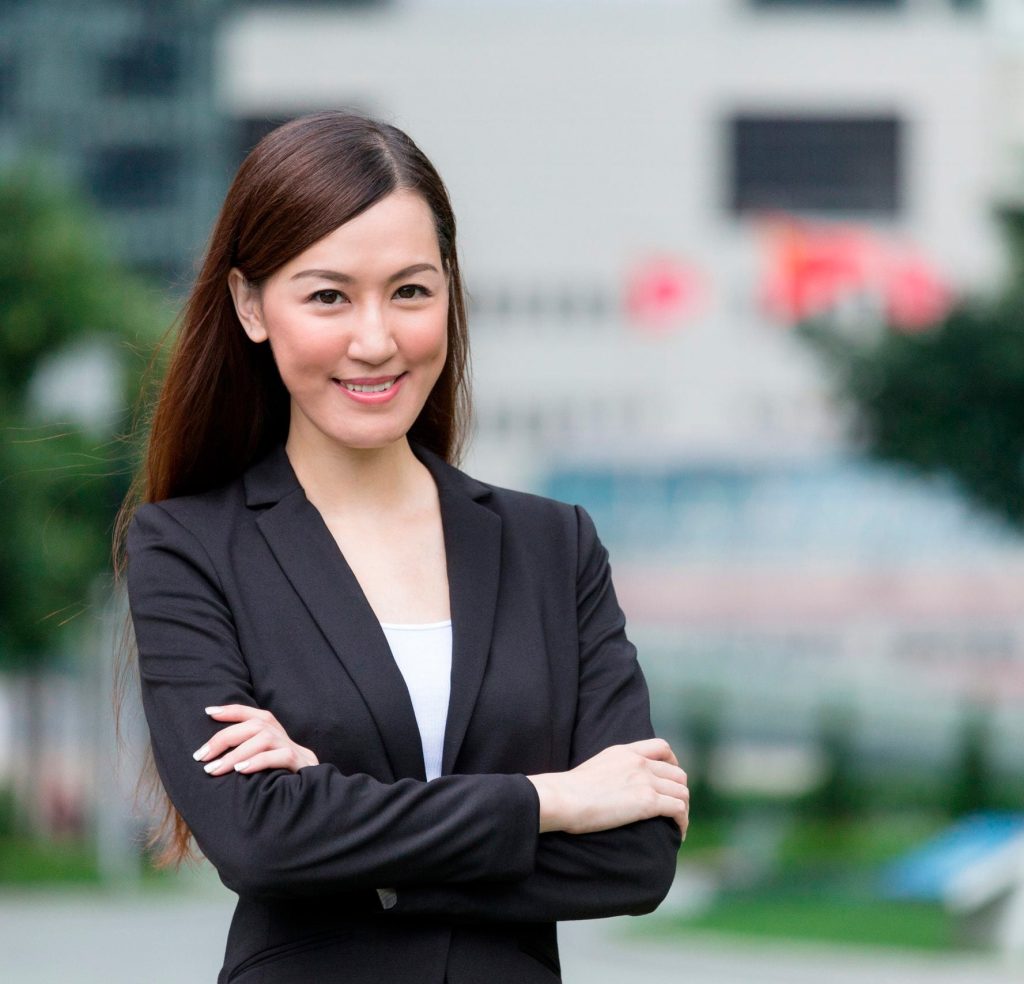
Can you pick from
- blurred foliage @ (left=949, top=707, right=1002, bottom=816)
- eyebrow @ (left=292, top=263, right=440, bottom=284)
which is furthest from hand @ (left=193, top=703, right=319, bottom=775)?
blurred foliage @ (left=949, top=707, right=1002, bottom=816)

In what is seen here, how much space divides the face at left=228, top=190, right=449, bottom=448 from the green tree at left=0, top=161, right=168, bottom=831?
1367 centimetres

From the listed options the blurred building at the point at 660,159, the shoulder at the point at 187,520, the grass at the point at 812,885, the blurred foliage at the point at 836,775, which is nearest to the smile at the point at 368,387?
the shoulder at the point at 187,520

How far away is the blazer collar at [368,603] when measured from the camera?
7.69ft

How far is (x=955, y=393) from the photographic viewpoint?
511 inches

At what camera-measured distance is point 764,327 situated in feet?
144

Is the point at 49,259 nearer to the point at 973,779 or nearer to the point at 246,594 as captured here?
the point at 973,779

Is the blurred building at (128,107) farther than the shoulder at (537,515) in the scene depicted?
Yes

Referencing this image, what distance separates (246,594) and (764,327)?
1660 inches

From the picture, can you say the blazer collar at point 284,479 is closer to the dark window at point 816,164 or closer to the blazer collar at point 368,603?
the blazer collar at point 368,603

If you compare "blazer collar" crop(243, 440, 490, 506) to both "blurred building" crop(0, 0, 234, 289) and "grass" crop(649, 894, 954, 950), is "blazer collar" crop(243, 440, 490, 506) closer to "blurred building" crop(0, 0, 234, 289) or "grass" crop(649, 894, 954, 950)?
"grass" crop(649, 894, 954, 950)

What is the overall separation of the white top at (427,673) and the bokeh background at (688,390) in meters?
0.44

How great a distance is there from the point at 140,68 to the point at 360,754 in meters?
27.8

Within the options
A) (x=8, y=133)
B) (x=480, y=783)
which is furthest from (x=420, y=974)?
(x=8, y=133)

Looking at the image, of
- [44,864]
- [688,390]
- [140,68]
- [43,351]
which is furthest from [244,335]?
[688,390]
